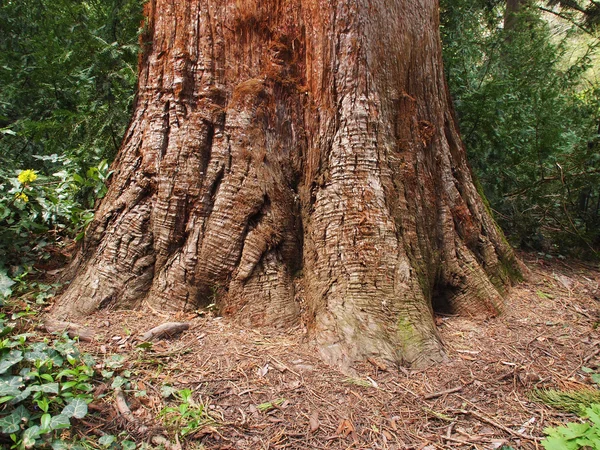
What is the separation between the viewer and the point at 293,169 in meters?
2.86

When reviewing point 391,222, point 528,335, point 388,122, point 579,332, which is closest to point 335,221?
point 391,222

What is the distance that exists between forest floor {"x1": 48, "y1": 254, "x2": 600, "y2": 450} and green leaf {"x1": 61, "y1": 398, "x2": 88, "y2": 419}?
13cm

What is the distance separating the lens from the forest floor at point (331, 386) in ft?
6.20

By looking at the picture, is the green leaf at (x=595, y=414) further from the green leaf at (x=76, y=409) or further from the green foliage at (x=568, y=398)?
the green leaf at (x=76, y=409)

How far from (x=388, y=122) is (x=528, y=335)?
1.73m

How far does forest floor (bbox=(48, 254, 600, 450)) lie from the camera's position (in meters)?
1.89

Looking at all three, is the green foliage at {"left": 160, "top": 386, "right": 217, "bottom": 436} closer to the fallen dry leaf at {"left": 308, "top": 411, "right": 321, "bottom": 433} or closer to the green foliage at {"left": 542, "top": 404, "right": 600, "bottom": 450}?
the fallen dry leaf at {"left": 308, "top": 411, "right": 321, "bottom": 433}

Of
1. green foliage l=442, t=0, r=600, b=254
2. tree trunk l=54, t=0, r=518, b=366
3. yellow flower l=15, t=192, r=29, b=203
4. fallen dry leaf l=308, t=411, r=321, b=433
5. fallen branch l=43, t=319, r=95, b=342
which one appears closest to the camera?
fallen dry leaf l=308, t=411, r=321, b=433

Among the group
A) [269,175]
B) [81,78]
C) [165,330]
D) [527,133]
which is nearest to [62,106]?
[81,78]

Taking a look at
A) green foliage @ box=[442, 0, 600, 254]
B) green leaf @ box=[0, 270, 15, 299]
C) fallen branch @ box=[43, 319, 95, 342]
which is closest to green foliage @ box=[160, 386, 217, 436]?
fallen branch @ box=[43, 319, 95, 342]

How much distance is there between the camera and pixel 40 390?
1.71 metres

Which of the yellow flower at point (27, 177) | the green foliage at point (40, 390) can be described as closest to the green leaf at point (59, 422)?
the green foliage at point (40, 390)

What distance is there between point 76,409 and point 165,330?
796mm

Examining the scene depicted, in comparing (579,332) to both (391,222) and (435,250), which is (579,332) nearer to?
(435,250)
